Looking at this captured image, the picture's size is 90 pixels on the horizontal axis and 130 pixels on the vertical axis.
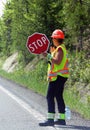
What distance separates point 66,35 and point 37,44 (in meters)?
15.4

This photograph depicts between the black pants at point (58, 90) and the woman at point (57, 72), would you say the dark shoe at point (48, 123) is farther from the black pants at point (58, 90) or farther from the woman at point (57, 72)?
the black pants at point (58, 90)

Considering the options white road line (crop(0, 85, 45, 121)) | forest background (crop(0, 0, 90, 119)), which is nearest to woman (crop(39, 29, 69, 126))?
white road line (crop(0, 85, 45, 121))

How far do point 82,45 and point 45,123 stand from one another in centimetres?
1219

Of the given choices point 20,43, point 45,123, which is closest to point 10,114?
point 45,123

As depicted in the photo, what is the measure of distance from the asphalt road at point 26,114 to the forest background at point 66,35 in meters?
0.82

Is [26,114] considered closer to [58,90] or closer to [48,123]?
[48,123]

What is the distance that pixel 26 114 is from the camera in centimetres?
1020

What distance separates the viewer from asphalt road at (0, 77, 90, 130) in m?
8.34

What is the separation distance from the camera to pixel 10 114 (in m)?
10.3

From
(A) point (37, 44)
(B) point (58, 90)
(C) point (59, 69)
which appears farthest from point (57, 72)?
(A) point (37, 44)

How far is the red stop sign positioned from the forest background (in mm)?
2029

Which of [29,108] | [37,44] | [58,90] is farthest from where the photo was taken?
[29,108]

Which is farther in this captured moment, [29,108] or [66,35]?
[66,35]

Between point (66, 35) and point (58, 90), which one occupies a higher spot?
point (58, 90)
